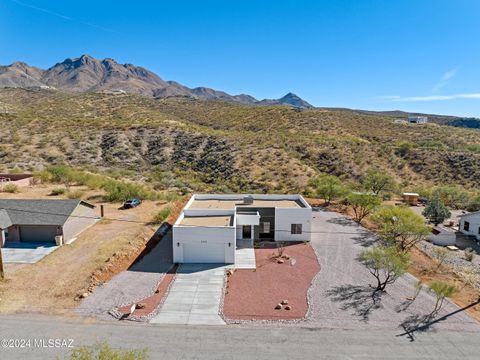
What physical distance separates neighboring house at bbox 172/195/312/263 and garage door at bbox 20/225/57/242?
10525 millimetres

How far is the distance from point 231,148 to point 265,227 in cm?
3466

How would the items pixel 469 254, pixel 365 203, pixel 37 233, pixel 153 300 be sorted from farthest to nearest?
pixel 365 203 → pixel 469 254 → pixel 37 233 → pixel 153 300

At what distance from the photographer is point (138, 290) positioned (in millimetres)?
19391

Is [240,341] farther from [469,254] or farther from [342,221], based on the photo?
[469,254]

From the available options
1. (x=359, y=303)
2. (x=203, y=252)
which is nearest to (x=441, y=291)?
(x=359, y=303)

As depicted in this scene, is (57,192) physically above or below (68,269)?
above

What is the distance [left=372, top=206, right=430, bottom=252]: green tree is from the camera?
84.3 feet

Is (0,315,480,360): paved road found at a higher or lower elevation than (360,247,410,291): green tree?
lower

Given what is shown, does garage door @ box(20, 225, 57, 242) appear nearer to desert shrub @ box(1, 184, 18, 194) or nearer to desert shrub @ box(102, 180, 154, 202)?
desert shrub @ box(102, 180, 154, 202)

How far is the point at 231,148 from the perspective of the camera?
61.5m

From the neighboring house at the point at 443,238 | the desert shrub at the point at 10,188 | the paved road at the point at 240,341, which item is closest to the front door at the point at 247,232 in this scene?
the paved road at the point at 240,341

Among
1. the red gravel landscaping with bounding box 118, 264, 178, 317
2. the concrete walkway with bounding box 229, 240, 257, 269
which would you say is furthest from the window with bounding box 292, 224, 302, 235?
the red gravel landscaping with bounding box 118, 264, 178, 317

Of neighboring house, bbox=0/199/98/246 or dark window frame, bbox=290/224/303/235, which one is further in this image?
dark window frame, bbox=290/224/303/235

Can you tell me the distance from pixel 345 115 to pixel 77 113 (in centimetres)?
6818
